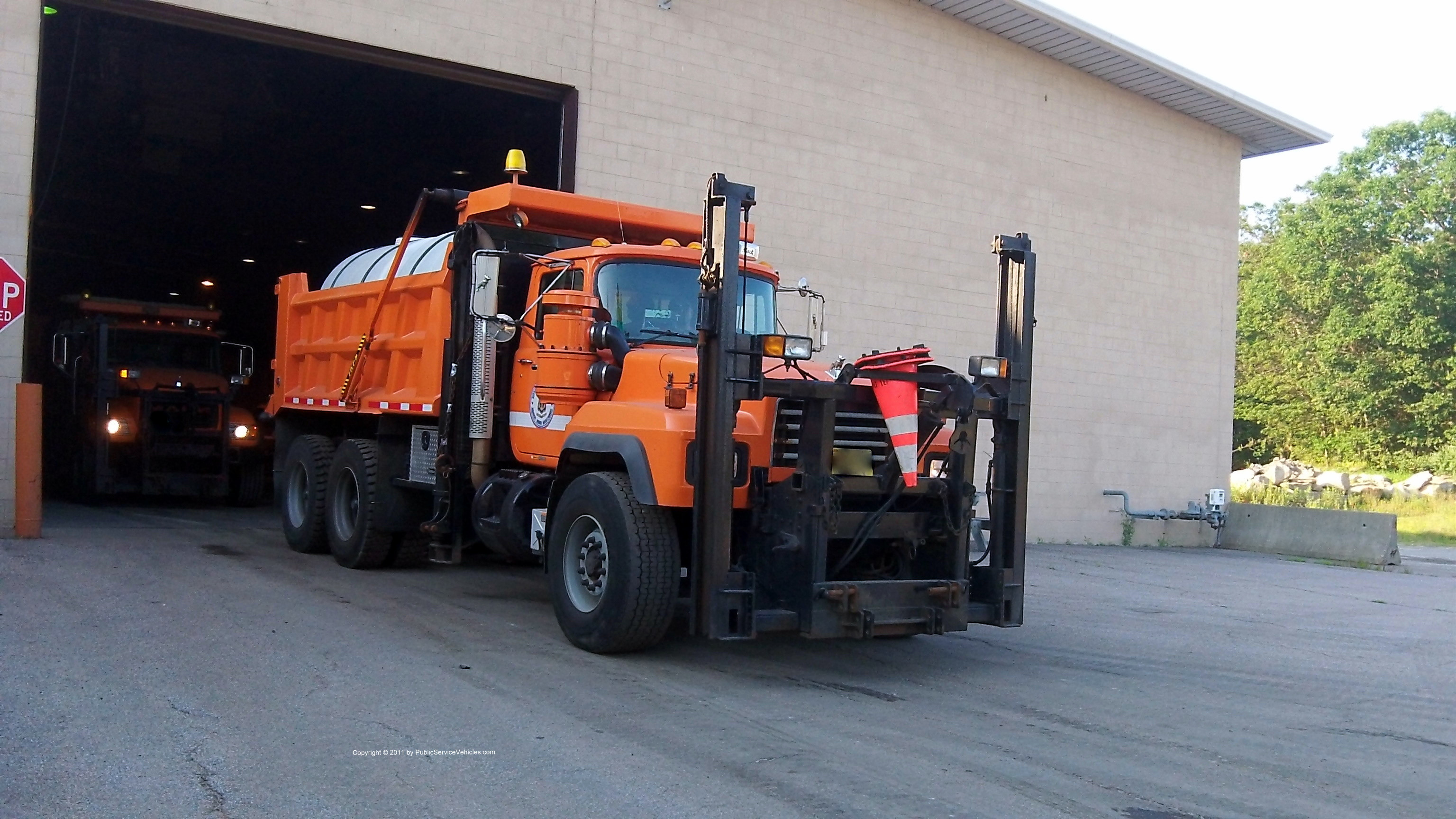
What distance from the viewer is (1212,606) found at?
41.9ft

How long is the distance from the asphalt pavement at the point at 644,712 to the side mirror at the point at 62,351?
8.00m

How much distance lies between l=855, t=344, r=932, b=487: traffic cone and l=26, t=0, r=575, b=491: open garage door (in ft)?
27.8

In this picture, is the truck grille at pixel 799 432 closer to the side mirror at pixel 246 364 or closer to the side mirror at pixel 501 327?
the side mirror at pixel 501 327

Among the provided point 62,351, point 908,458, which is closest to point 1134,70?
point 908,458

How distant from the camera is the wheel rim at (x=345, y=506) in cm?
1181

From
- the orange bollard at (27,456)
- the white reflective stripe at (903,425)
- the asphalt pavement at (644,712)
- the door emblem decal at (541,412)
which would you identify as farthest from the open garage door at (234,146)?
the white reflective stripe at (903,425)

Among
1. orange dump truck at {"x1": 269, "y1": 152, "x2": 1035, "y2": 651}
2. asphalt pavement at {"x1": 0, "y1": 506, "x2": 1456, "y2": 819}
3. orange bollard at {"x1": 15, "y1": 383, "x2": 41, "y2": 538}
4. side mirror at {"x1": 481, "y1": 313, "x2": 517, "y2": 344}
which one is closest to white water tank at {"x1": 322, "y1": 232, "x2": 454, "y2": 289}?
orange dump truck at {"x1": 269, "y1": 152, "x2": 1035, "y2": 651}

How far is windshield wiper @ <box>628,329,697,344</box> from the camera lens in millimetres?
8852

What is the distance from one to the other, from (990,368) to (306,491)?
755 centimetres

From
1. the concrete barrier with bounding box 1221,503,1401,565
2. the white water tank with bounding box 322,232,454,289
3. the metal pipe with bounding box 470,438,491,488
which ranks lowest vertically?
the concrete barrier with bounding box 1221,503,1401,565

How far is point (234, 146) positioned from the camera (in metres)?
22.8

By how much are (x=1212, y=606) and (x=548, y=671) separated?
310 inches

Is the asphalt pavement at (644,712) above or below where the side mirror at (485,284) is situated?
below

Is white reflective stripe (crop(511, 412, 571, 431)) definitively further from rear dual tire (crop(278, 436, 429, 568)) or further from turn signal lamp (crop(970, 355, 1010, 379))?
turn signal lamp (crop(970, 355, 1010, 379))
